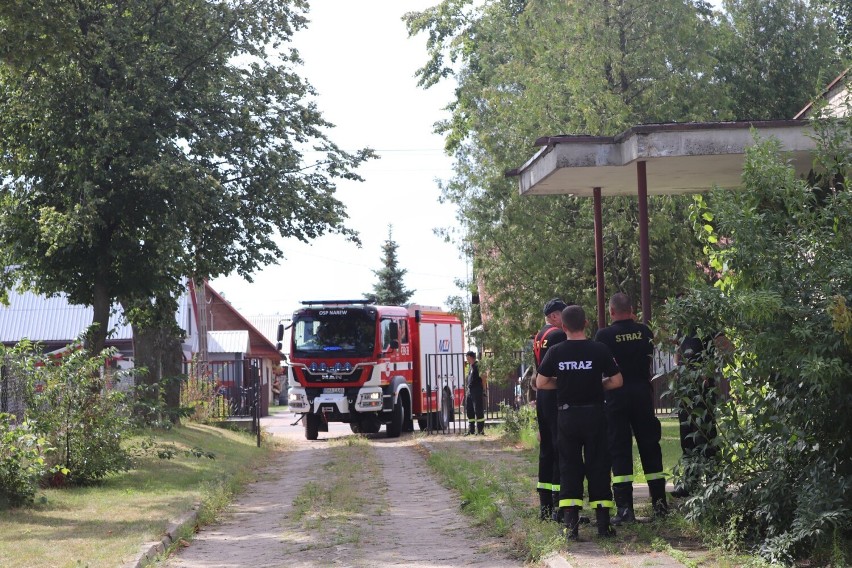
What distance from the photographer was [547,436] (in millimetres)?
10195

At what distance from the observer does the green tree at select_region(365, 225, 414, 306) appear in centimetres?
7169

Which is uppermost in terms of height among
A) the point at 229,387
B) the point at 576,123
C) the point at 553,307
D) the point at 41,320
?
the point at 576,123

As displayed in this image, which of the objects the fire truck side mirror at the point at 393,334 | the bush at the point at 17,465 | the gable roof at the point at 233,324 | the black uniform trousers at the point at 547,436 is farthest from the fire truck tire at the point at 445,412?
the gable roof at the point at 233,324

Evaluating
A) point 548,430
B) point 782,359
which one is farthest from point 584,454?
point 782,359

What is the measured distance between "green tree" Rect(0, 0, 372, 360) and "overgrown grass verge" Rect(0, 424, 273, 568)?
341cm

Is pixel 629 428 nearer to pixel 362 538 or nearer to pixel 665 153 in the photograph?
pixel 362 538

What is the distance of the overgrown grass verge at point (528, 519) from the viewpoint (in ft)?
27.9

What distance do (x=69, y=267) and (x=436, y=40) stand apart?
23.2 metres

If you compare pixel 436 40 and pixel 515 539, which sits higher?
pixel 436 40

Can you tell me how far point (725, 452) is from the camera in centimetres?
888

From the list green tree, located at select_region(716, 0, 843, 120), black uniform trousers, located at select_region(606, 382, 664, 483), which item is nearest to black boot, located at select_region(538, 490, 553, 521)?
black uniform trousers, located at select_region(606, 382, 664, 483)

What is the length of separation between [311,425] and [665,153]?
704 inches

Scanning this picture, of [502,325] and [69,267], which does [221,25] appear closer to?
[69,267]

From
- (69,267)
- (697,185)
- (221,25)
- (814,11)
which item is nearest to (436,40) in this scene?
(814,11)
